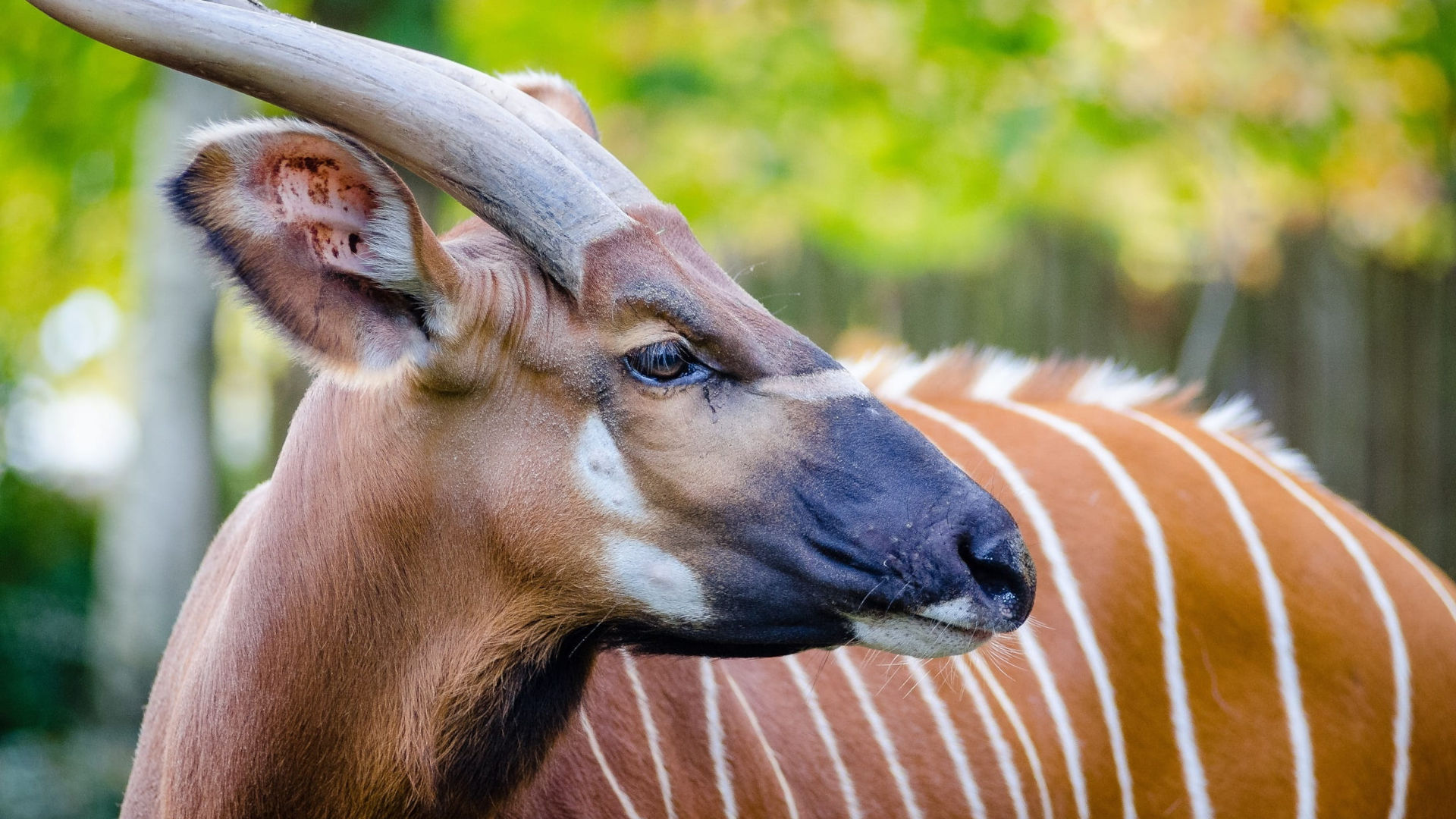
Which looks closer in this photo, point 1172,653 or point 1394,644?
point 1172,653

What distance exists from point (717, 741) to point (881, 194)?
278 inches

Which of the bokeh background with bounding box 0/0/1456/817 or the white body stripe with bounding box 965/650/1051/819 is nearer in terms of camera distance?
the white body stripe with bounding box 965/650/1051/819

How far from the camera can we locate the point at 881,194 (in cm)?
979

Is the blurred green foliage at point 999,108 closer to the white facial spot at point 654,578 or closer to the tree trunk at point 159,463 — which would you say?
the tree trunk at point 159,463

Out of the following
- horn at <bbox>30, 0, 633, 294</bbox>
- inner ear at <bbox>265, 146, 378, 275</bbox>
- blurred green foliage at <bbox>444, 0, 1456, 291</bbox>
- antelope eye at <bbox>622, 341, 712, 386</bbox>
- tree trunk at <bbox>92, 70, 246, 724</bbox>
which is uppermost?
blurred green foliage at <bbox>444, 0, 1456, 291</bbox>

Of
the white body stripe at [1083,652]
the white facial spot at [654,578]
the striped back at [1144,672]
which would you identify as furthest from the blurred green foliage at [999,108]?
the white facial spot at [654,578]

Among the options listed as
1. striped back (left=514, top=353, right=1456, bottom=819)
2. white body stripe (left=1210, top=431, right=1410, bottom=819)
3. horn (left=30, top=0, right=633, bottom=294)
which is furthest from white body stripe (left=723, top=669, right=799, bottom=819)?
white body stripe (left=1210, top=431, right=1410, bottom=819)

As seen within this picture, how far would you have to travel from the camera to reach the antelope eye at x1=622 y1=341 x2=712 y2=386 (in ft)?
8.68

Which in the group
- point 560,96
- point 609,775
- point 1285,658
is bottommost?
point 609,775

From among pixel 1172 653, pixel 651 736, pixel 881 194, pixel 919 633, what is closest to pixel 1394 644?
pixel 1172 653

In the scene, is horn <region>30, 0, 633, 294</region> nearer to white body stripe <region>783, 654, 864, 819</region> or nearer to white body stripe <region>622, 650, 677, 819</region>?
white body stripe <region>622, 650, 677, 819</region>

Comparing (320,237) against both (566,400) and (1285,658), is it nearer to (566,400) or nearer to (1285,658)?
(566,400)

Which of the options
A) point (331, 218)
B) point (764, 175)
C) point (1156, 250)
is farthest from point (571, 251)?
point (1156, 250)

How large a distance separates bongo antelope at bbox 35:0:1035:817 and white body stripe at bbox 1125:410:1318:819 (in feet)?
5.70
